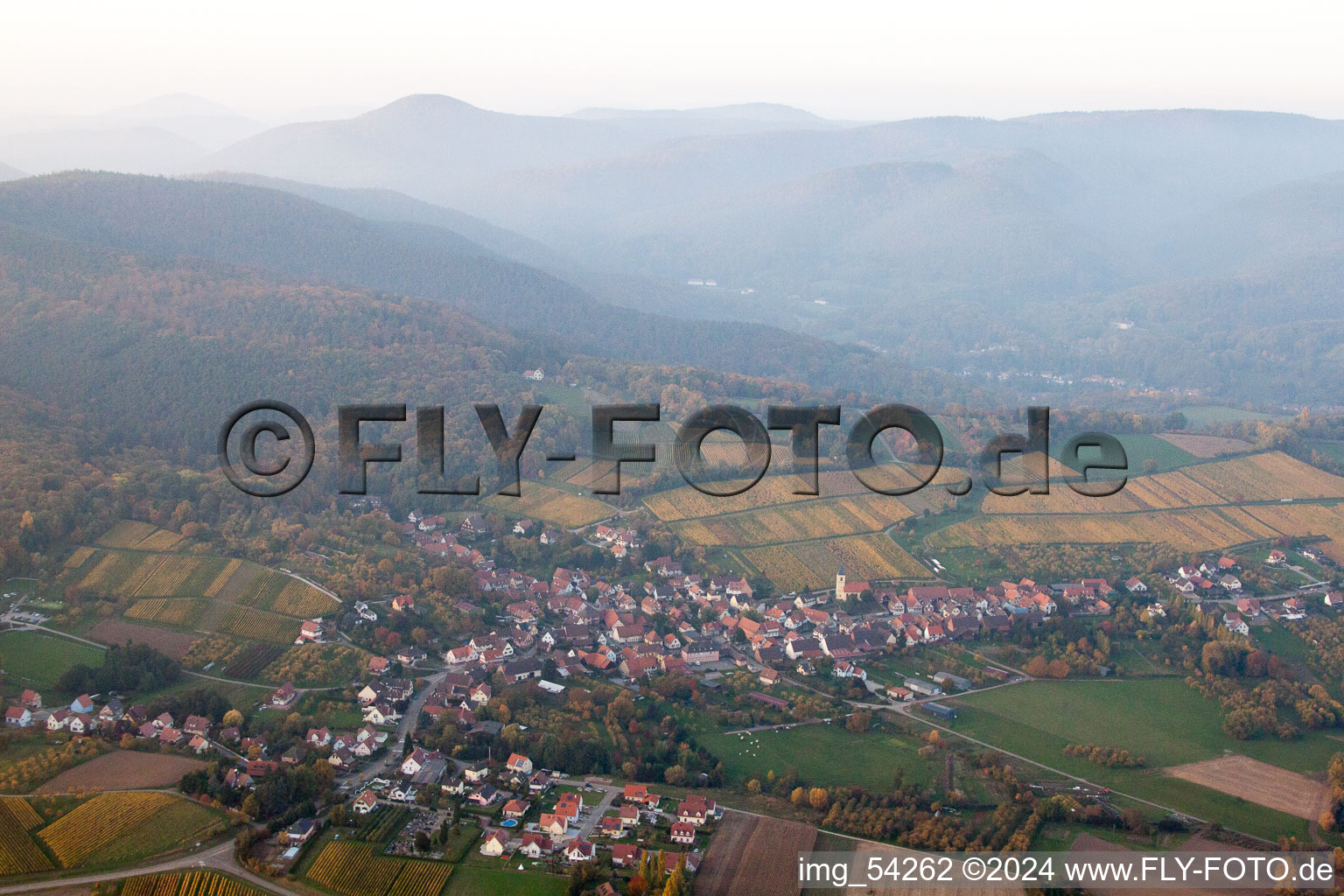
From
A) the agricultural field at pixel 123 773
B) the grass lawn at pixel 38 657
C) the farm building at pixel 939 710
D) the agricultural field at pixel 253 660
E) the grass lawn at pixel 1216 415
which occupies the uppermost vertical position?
the grass lawn at pixel 1216 415

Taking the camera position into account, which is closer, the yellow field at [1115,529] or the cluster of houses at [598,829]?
the cluster of houses at [598,829]

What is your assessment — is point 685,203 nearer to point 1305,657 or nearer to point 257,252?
point 257,252

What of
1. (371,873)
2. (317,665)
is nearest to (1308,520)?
(317,665)

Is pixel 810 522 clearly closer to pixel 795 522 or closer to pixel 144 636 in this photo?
pixel 795 522

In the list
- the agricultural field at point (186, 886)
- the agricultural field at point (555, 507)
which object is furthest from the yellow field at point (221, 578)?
the agricultural field at point (186, 886)

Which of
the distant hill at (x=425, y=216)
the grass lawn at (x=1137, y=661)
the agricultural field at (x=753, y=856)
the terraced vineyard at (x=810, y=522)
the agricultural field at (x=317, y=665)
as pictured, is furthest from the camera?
the distant hill at (x=425, y=216)

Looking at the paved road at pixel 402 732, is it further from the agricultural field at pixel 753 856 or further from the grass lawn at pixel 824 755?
the agricultural field at pixel 753 856

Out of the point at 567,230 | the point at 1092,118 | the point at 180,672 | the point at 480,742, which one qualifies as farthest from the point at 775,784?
the point at 1092,118

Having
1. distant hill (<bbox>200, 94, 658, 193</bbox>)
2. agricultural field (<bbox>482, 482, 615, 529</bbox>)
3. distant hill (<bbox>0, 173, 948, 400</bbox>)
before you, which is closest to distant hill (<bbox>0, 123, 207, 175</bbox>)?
distant hill (<bbox>200, 94, 658, 193</bbox>)

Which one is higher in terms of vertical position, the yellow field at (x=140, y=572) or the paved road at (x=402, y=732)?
the yellow field at (x=140, y=572)
